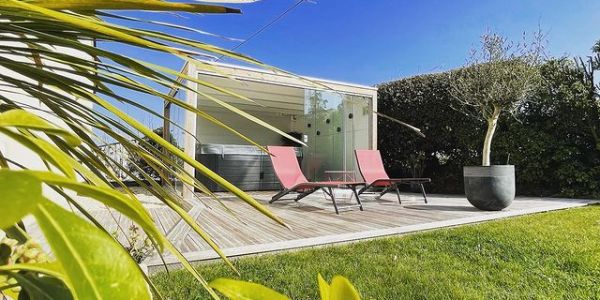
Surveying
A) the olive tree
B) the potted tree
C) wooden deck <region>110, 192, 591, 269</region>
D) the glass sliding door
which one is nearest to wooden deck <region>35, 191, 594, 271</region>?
wooden deck <region>110, 192, 591, 269</region>

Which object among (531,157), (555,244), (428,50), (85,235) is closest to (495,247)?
(555,244)

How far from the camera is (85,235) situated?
0.69 feet

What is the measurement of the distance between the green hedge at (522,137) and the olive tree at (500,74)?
5.26ft

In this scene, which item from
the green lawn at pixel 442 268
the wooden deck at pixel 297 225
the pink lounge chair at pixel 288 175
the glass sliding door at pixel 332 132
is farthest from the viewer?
the glass sliding door at pixel 332 132

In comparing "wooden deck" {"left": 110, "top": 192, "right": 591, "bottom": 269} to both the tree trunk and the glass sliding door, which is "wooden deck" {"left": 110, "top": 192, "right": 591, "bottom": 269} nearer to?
the tree trunk

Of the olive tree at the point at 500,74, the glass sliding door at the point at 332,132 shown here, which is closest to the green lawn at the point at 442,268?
the olive tree at the point at 500,74

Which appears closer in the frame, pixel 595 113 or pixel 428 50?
pixel 595 113

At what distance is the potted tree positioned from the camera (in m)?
6.28

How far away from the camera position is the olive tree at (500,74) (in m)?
6.67

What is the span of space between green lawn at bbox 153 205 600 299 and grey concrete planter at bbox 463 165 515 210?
1845 mm

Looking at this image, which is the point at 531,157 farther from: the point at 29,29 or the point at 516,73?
the point at 29,29

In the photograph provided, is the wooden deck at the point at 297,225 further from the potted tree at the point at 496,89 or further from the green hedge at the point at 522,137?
the green hedge at the point at 522,137

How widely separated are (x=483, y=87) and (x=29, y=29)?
25.0 ft

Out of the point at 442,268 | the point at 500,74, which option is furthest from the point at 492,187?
the point at 442,268
